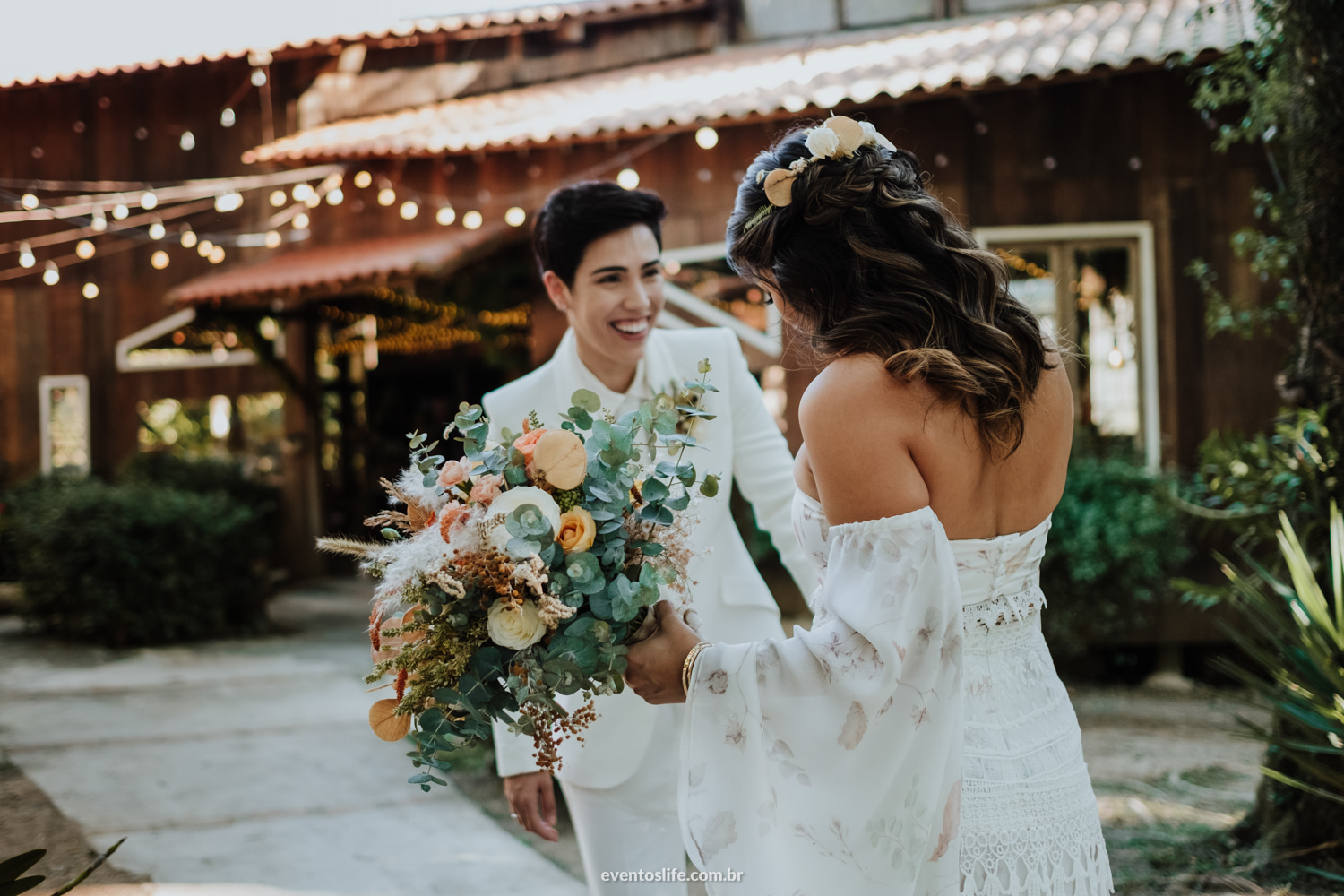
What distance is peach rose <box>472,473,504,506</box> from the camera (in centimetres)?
174

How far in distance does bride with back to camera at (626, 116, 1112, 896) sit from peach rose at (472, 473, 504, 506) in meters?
0.34

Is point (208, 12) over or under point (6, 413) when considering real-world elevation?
over

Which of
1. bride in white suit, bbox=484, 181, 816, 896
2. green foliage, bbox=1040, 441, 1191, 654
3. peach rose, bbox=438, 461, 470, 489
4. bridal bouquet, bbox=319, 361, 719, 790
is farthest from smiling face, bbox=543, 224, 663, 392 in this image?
green foliage, bbox=1040, 441, 1191, 654

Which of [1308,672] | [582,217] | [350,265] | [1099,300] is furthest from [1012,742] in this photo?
[350,265]

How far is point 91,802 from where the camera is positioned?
4703 millimetres

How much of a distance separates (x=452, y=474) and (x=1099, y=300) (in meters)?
6.31

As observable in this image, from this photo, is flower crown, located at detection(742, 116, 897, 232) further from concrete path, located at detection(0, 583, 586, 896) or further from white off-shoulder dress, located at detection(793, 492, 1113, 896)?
concrete path, located at detection(0, 583, 586, 896)

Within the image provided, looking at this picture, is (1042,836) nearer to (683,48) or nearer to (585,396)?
(585,396)

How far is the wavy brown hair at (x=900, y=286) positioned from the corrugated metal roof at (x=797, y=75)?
462cm

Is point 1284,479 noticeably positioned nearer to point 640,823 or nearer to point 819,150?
point 640,823

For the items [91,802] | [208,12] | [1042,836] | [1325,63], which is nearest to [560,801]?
[91,802]

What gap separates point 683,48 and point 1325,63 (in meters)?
7.51

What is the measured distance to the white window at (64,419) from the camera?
37.6 ft

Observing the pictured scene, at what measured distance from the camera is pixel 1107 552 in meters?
6.55
